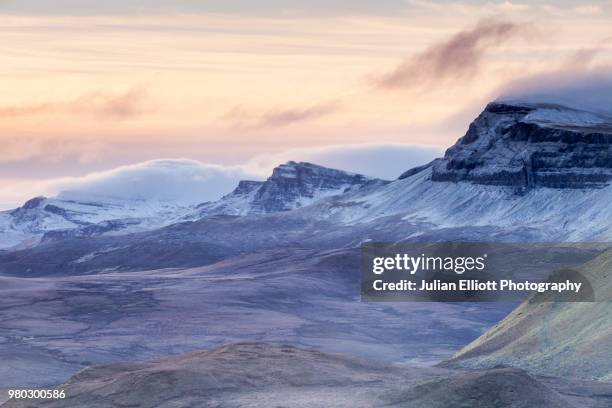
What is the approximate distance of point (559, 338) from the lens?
91.4m

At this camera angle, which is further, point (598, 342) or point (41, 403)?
point (598, 342)

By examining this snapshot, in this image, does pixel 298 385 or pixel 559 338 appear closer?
pixel 298 385

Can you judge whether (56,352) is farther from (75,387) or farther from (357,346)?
(75,387)

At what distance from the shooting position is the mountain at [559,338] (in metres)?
83.9

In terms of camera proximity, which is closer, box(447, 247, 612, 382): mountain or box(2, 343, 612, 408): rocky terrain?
box(2, 343, 612, 408): rocky terrain

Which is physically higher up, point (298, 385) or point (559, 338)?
point (559, 338)

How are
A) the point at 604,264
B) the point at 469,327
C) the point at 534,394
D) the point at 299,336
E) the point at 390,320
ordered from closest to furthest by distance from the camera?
1. the point at 534,394
2. the point at 604,264
3. the point at 299,336
4. the point at 469,327
5. the point at 390,320

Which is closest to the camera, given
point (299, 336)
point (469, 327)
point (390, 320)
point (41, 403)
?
point (41, 403)

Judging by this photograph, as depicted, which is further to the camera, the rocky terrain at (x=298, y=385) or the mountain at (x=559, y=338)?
the mountain at (x=559, y=338)

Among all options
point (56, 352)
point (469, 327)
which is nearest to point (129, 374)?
point (56, 352)

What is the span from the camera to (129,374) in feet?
255

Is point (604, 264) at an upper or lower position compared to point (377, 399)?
upper

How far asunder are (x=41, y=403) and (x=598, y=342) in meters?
34.5

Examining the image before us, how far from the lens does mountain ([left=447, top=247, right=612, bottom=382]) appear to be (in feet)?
275
